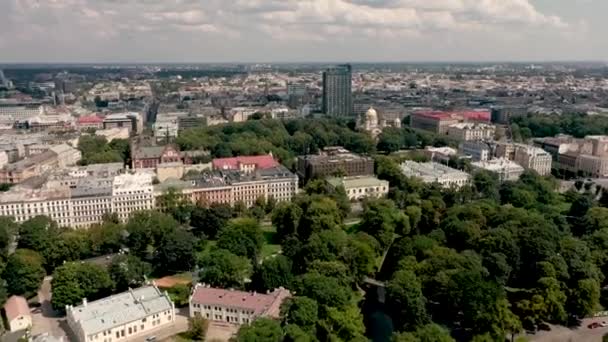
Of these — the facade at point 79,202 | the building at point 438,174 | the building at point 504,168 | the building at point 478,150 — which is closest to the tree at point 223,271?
the facade at point 79,202

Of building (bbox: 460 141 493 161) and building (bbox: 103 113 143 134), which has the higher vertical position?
building (bbox: 103 113 143 134)

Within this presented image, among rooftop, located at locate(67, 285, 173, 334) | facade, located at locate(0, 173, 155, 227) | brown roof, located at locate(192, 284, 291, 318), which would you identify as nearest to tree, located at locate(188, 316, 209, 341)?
brown roof, located at locate(192, 284, 291, 318)

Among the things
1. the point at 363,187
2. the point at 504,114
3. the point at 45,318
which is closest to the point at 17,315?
the point at 45,318

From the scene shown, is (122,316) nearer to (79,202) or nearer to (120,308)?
(120,308)

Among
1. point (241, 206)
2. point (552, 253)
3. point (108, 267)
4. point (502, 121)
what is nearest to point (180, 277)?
point (108, 267)

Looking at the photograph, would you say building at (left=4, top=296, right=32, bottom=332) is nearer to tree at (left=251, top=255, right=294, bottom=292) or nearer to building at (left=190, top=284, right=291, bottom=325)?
building at (left=190, top=284, right=291, bottom=325)
